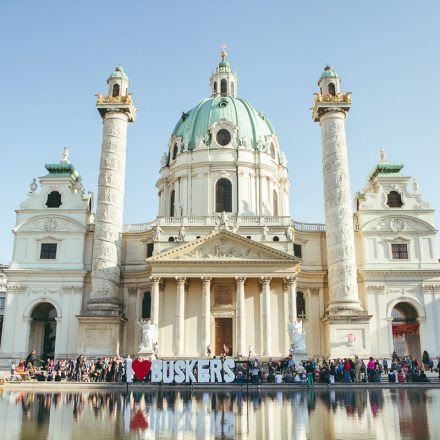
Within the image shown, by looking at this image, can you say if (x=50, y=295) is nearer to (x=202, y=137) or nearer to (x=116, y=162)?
(x=116, y=162)

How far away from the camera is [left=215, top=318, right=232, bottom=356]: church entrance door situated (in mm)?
38031

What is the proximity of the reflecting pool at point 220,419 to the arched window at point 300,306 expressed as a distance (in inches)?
931

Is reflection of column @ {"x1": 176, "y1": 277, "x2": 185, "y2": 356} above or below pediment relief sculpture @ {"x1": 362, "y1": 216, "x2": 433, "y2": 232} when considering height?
below

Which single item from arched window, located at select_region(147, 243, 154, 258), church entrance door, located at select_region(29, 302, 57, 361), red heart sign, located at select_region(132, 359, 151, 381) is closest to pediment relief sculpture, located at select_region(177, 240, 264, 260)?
arched window, located at select_region(147, 243, 154, 258)

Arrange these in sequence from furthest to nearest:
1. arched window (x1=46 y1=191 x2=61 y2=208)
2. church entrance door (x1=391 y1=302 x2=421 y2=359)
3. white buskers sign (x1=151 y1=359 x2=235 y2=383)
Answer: arched window (x1=46 y1=191 x2=61 y2=208)
church entrance door (x1=391 y1=302 x2=421 y2=359)
white buskers sign (x1=151 y1=359 x2=235 y2=383)

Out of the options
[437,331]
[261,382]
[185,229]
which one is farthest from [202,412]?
[437,331]

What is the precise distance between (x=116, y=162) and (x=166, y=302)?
11.1m

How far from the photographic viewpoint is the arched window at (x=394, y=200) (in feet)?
141

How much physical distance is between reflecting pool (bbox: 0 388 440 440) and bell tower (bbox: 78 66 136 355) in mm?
19399

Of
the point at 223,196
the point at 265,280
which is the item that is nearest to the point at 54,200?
the point at 223,196

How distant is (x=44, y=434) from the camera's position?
9.50 metres

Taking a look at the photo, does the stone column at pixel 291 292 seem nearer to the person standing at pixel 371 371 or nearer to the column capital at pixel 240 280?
the column capital at pixel 240 280

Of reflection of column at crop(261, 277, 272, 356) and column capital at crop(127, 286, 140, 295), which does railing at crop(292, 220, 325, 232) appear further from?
column capital at crop(127, 286, 140, 295)

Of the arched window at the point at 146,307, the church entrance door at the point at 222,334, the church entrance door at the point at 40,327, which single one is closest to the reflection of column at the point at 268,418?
the church entrance door at the point at 222,334
